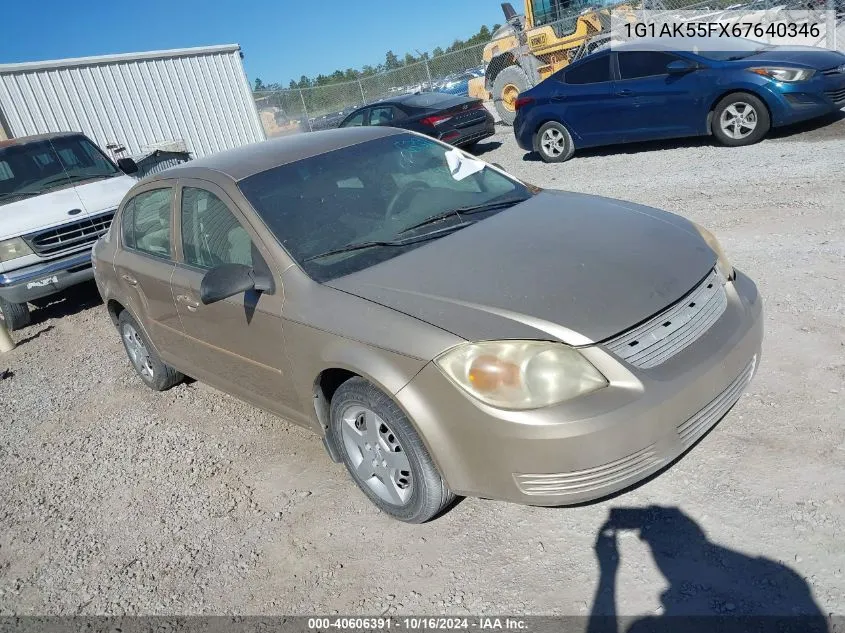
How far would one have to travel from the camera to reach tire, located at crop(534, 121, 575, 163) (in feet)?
34.5

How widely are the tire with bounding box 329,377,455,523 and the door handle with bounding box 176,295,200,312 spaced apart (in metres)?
1.21

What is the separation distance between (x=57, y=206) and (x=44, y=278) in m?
0.95

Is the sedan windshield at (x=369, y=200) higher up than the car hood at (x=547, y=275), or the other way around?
the sedan windshield at (x=369, y=200)

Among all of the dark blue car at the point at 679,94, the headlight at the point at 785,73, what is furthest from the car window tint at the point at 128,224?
the headlight at the point at 785,73

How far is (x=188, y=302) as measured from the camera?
3855 millimetres

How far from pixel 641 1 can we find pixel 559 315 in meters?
15.5

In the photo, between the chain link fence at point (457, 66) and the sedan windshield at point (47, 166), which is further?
the chain link fence at point (457, 66)

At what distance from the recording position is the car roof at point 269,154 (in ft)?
12.2

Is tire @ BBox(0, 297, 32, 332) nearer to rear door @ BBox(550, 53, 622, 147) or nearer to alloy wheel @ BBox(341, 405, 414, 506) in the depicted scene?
alloy wheel @ BBox(341, 405, 414, 506)

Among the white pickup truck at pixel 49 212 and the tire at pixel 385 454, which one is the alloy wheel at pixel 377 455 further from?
the white pickup truck at pixel 49 212

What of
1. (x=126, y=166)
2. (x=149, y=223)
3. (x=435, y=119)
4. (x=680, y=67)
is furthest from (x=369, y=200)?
(x=435, y=119)

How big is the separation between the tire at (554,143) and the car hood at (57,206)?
6.31 meters

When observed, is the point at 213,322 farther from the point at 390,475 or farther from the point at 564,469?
the point at 564,469

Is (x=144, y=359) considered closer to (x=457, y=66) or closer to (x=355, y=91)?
(x=457, y=66)
